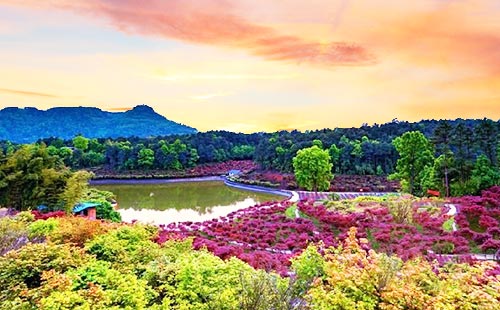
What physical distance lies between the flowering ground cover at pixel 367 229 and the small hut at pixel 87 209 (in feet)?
17.4

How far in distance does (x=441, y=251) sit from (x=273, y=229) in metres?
7.76

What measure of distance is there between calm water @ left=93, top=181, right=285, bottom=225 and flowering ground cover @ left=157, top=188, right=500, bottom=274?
6404mm

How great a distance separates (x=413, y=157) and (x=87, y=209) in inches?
910

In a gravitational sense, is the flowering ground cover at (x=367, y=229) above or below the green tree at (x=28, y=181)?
below

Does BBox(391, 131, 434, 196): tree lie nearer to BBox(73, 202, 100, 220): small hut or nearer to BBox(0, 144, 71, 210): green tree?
BBox(73, 202, 100, 220): small hut

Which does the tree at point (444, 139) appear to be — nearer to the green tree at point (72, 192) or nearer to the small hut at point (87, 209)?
the small hut at point (87, 209)

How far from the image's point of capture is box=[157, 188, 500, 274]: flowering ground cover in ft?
51.0

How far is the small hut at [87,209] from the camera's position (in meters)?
22.8

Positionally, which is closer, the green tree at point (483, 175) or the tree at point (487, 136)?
the green tree at point (483, 175)

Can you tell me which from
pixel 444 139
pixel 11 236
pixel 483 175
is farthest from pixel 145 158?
pixel 11 236

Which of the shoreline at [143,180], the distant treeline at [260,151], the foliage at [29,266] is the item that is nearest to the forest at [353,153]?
the distant treeline at [260,151]

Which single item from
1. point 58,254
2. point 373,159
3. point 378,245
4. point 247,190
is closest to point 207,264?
point 58,254

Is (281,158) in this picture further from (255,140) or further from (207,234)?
(207,234)

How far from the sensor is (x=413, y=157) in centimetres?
3011
